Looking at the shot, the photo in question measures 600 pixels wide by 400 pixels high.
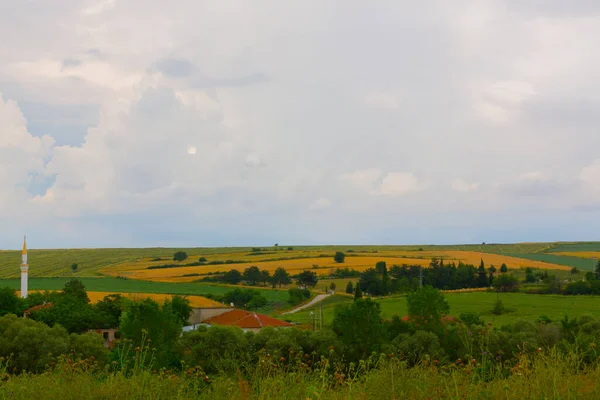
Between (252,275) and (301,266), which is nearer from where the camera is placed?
(252,275)

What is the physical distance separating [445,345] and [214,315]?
143ft

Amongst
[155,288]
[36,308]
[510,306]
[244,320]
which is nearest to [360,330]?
[244,320]

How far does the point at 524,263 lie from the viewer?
156 metres

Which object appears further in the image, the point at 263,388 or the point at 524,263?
the point at 524,263

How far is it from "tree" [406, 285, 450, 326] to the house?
19.8 metres

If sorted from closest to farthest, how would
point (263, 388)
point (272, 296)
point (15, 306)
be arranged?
point (263, 388), point (15, 306), point (272, 296)

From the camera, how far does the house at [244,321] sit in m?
73.3

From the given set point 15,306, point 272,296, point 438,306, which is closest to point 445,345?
point 438,306

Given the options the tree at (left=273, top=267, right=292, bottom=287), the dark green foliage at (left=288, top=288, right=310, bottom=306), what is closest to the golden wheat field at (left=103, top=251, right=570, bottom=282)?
the tree at (left=273, top=267, right=292, bottom=287)

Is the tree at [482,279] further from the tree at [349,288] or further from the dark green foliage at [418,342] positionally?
the dark green foliage at [418,342]

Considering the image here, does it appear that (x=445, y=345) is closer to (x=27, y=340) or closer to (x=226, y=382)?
(x=27, y=340)

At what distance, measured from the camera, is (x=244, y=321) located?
75.4m

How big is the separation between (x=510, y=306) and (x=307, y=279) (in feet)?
189

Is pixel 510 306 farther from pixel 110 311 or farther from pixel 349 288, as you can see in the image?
pixel 110 311
